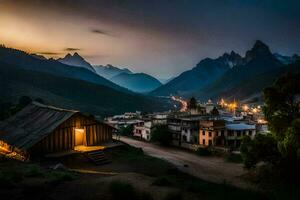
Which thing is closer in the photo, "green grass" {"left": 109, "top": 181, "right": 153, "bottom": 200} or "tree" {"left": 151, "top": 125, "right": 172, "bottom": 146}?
"green grass" {"left": 109, "top": 181, "right": 153, "bottom": 200}

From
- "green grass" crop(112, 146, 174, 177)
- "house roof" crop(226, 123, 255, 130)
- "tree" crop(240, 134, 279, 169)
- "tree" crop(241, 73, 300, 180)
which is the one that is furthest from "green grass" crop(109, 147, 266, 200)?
"house roof" crop(226, 123, 255, 130)

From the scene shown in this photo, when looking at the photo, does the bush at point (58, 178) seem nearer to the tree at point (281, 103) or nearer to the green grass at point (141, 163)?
the green grass at point (141, 163)

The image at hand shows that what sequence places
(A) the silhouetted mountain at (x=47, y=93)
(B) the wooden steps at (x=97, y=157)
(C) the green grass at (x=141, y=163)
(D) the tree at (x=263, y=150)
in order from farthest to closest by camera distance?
(A) the silhouetted mountain at (x=47, y=93)
(B) the wooden steps at (x=97, y=157)
(C) the green grass at (x=141, y=163)
(D) the tree at (x=263, y=150)

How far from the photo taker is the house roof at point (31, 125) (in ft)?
109

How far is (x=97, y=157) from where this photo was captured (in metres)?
32.8

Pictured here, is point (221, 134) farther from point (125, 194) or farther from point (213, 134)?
point (125, 194)

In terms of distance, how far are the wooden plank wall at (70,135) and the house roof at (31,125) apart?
22.2 inches

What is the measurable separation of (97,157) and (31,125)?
8785mm

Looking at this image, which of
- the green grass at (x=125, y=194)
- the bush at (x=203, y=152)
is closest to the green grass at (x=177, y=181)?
the green grass at (x=125, y=194)

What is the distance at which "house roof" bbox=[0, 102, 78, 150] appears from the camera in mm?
33125

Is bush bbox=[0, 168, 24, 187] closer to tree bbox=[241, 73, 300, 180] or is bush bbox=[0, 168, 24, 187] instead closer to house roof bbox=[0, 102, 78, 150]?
house roof bbox=[0, 102, 78, 150]

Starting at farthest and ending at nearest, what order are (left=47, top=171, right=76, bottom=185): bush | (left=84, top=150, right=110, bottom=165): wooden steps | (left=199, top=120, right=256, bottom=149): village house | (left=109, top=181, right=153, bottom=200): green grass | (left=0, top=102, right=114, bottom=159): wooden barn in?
1. (left=199, top=120, right=256, bottom=149): village house
2. (left=0, top=102, right=114, bottom=159): wooden barn
3. (left=84, top=150, right=110, bottom=165): wooden steps
4. (left=47, top=171, right=76, bottom=185): bush
5. (left=109, top=181, right=153, bottom=200): green grass

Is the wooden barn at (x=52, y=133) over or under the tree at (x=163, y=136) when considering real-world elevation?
over

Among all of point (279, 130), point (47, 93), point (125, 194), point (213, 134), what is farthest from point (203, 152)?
point (47, 93)
